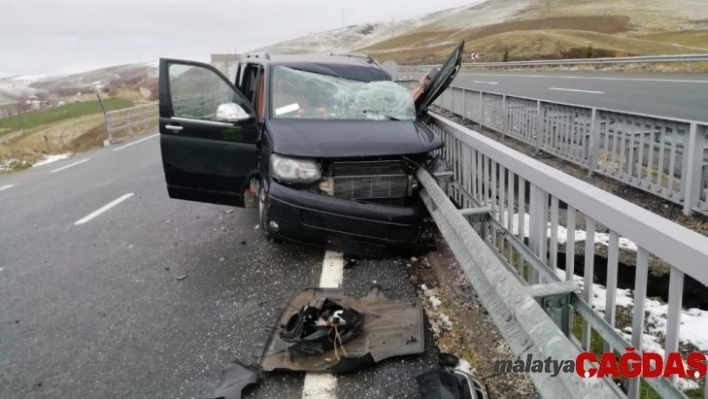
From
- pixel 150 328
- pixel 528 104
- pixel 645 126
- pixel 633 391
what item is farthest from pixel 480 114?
pixel 633 391

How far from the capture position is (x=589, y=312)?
2549mm

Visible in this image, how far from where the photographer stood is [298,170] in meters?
5.04

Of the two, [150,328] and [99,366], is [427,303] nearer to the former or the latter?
[150,328]

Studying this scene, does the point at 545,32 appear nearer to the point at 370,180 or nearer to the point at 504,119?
the point at 504,119

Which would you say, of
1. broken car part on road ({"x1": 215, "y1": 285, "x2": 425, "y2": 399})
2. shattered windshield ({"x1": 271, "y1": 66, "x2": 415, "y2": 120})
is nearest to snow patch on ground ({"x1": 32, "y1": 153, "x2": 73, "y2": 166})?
shattered windshield ({"x1": 271, "y1": 66, "x2": 415, "y2": 120})

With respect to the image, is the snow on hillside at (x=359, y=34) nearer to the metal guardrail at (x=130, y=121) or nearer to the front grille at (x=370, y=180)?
the metal guardrail at (x=130, y=121)

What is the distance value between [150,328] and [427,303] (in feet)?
7.15

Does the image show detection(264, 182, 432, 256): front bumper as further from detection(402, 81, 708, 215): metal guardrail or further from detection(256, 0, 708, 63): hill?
detection(256, 0, 708, 63): hill

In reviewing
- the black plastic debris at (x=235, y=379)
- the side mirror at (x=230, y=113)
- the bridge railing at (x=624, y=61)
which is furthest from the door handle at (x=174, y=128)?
the bridge railing at (x=624, y=61)

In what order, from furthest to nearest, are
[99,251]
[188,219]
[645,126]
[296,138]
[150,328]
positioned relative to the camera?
[188,219] → [645,126] → [99,251] → [296,138] → [150,328]

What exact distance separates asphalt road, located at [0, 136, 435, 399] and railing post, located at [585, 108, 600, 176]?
13.7ft

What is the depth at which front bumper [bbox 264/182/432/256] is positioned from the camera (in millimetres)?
5008

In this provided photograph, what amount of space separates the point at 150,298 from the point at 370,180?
7.42 feet

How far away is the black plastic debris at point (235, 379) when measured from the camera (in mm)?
3178
